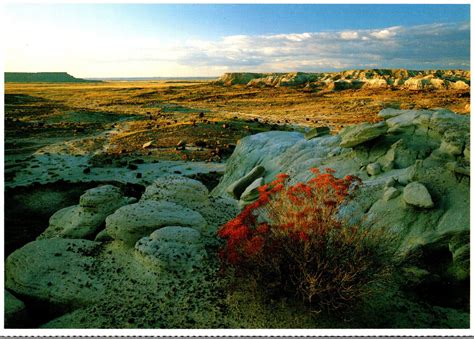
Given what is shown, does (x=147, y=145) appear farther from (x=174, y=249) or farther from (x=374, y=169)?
(x=174, y=249)

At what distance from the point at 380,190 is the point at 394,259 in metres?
1.70

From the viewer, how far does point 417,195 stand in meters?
6.82

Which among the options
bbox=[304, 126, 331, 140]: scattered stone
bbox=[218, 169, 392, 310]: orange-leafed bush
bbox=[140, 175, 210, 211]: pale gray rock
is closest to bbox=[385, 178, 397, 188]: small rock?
bbox=[218, 169, 392, 310]: orange-leafed bush

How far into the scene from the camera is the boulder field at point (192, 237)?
6.13 meters

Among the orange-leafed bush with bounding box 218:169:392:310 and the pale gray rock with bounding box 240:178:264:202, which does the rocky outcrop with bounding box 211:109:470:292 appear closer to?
the orange-leafed bush with bounding box 218:169:392:310

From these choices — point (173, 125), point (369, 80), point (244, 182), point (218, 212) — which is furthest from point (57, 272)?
point (369, 80)

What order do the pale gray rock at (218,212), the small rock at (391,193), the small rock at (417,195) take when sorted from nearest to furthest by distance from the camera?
the small rock at (417,195) < the small rock at (391,193) < the pale gray rock at (218,212)

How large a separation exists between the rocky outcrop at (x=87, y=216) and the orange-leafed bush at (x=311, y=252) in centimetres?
413

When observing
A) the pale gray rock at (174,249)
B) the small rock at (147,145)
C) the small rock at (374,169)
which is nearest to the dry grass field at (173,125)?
the small rock at (147,145)

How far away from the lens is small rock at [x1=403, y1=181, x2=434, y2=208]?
22.0 ft

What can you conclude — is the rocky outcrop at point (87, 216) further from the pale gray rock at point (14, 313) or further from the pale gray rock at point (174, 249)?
the pale gray rock at point (14, 313)

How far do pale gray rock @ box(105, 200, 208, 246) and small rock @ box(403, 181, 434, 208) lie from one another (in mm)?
3697

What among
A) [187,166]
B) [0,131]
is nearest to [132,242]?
[0,131]

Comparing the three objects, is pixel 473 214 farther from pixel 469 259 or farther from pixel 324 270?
pixel 324 270
